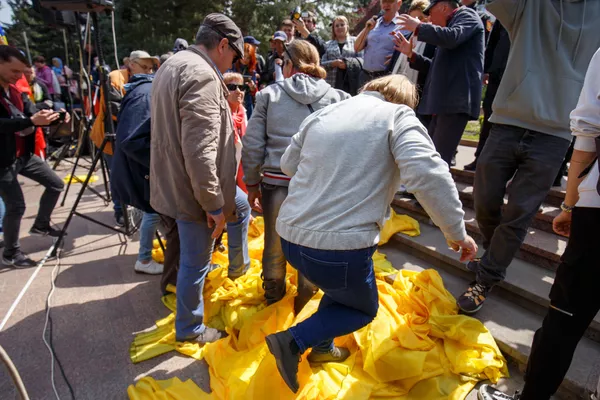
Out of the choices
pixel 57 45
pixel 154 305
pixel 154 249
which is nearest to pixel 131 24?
pixel 57 45

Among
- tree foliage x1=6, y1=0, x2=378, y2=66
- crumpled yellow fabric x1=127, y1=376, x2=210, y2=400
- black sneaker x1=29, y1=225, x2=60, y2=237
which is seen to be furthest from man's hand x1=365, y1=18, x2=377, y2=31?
tree foliage x1=6, y1=0, x2=378, y2=66

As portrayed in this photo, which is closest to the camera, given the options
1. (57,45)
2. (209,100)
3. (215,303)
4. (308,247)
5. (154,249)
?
(308,247)

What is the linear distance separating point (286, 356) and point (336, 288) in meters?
0.41

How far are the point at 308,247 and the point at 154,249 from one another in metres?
2.53

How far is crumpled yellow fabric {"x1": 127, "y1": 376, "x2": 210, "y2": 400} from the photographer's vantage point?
1.89m

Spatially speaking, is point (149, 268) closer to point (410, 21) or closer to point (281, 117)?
point (281, 117)

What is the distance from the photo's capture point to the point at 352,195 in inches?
61.4

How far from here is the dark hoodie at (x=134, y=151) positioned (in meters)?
2.49

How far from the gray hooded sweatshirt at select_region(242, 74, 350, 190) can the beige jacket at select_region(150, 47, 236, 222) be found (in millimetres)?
189

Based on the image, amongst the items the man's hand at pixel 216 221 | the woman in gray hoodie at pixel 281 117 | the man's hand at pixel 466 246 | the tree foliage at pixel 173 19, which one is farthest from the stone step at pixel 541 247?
the tree foliage at pixel 173 19

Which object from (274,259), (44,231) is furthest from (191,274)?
(44,231)

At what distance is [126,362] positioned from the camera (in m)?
2.18

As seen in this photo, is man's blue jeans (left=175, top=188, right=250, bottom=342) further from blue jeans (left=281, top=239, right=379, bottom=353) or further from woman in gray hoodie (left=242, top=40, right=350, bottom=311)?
blue jeans (left=281, top=239, right=379, bottom=353)

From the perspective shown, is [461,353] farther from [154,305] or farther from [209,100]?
[154,305]
